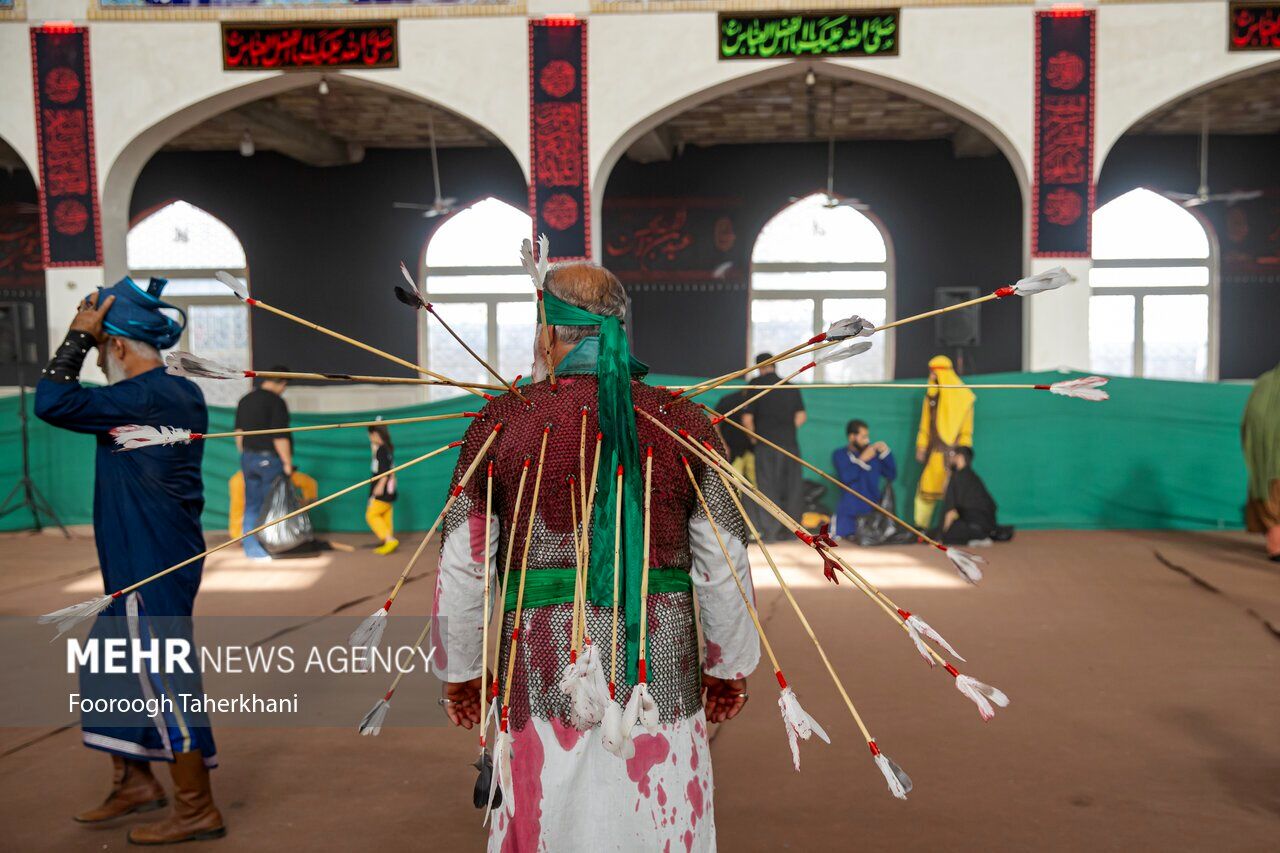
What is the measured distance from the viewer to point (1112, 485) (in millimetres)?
7461

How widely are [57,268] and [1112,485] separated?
726 cm

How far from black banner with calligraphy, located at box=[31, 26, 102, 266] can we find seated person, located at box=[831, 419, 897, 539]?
5146 millimetres

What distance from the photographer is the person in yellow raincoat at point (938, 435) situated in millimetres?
6887

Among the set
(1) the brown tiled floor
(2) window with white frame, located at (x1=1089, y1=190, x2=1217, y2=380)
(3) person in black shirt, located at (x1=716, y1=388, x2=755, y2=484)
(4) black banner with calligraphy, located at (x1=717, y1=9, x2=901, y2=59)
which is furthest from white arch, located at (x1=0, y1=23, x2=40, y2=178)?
(2) window with white frame, located at (x1=1089, y1=190, x2=1217, y2=380)

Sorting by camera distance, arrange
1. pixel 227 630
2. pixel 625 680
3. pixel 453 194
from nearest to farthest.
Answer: pixel 625 680, pixel 227 630, pixel 453 194

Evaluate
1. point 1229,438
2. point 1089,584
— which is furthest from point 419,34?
point 1229,438

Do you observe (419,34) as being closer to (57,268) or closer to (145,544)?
(57,268)

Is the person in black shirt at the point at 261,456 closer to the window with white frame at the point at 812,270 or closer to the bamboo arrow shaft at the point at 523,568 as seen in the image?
the bamboo arrow shaft at the point at 523,568

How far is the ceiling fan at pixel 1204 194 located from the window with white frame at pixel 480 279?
643 cm

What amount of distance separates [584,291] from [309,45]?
6400 millimetres

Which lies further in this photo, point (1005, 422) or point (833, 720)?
point (1005, 422)

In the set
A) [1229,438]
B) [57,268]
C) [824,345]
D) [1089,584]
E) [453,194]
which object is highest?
[453,194]

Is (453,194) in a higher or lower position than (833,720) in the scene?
higher

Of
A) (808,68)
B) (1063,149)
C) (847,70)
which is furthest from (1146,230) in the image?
(808,68)
